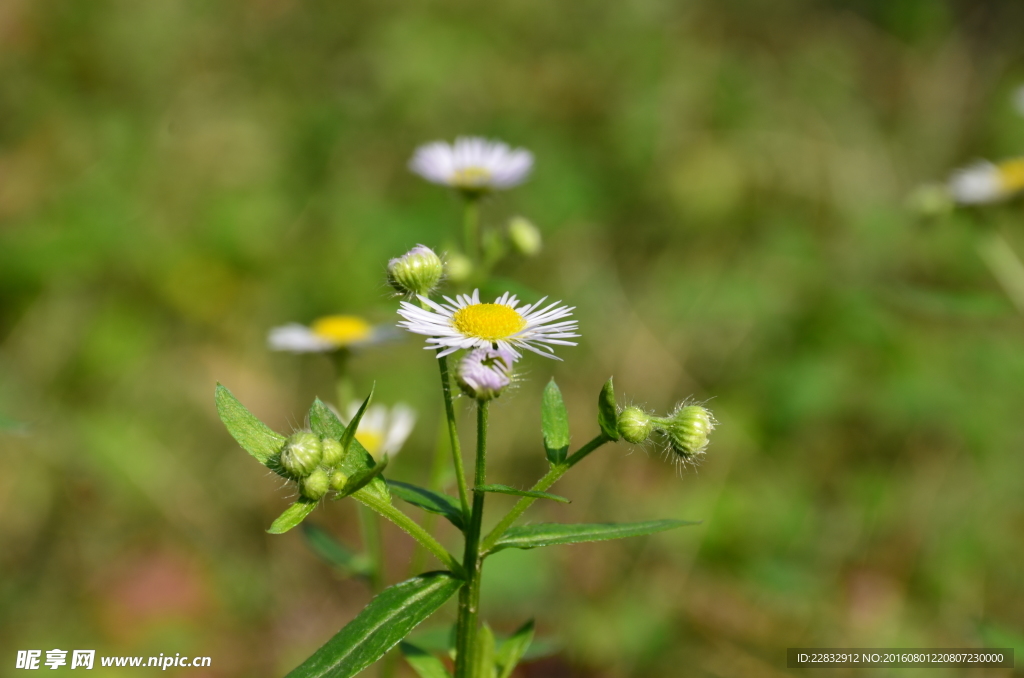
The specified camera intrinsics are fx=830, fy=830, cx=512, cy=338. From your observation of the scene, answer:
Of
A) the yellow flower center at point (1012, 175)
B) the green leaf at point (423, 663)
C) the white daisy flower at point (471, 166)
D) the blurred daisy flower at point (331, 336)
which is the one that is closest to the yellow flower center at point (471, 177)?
the white daisy flower at point (471, 166)

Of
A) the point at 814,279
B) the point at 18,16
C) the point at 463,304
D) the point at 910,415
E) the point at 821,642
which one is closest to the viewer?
the point at 463,304

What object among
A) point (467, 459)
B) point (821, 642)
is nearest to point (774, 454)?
point (821, 642)

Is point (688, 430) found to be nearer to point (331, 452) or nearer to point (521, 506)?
point (521, 506)

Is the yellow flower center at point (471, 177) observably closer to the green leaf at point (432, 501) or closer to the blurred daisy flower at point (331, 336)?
the blurred daisy flower at point (331, 336)

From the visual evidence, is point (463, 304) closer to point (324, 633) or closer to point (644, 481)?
point (324, 633)

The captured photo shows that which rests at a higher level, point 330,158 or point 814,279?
point 330,158

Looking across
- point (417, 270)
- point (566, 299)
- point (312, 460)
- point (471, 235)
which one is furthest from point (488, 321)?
point (566, 299)
